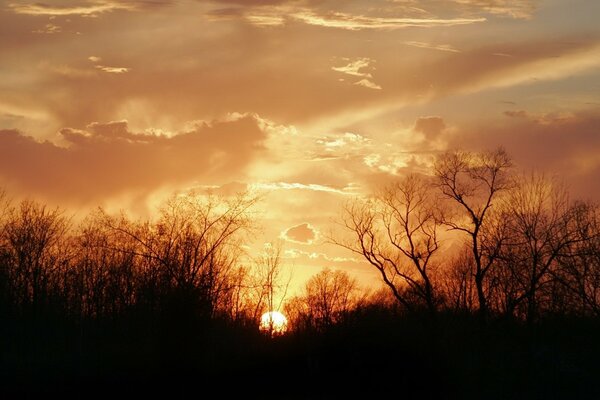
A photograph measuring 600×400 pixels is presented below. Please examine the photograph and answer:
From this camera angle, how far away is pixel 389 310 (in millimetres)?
60938

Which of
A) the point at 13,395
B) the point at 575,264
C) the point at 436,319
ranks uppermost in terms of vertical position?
the point at 575,264

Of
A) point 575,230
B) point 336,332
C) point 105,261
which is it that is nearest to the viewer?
point 336,332

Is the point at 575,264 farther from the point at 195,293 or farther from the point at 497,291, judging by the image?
the point at 195,293

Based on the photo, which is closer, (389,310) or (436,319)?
(436,319)

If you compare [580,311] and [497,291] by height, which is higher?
[497,291]

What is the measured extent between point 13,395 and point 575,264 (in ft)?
119

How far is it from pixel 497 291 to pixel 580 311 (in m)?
11.9

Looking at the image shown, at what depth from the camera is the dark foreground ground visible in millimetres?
39281

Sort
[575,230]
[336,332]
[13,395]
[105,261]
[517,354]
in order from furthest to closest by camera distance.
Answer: [105,261], [575,230], [336,332], [517,354], [13,395]

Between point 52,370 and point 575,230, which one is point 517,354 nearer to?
point 575,230

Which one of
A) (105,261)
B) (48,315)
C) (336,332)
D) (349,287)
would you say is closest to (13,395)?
(48,315)

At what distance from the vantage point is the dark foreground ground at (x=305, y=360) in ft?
129

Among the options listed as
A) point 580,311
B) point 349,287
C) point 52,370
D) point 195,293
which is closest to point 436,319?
point 580,311

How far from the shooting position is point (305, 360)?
155 feet
